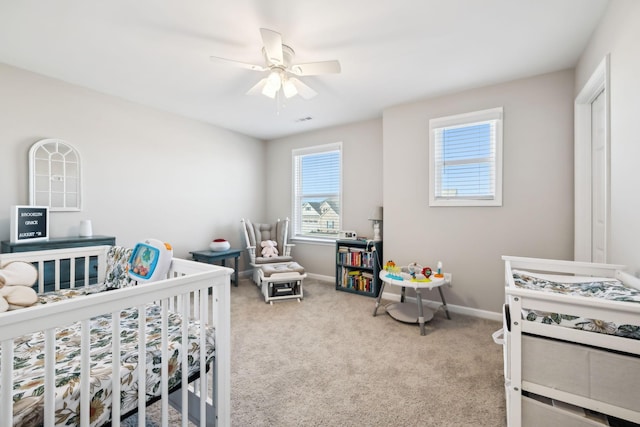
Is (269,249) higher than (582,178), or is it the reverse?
(582,178)

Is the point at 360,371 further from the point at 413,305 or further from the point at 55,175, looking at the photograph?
the point at 55,175

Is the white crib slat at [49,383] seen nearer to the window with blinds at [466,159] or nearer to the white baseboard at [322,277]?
the window with blinds at [466,159]

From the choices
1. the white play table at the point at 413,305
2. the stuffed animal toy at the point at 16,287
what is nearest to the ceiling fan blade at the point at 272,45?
the stuffed animal toy at the point at 16,287

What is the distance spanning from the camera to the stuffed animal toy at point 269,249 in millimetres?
4211

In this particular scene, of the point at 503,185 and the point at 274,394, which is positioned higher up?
the point at 503,185

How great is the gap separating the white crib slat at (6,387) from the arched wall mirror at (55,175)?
268 centimetres

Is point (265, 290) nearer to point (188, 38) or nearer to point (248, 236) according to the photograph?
point (248, 236)

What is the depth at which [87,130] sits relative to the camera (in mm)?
2986

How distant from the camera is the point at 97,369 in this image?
1.02m

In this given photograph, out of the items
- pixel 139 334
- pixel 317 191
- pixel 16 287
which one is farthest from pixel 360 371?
pixel 317 191

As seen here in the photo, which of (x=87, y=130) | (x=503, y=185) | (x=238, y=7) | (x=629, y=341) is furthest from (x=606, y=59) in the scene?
(x=87, y=130)

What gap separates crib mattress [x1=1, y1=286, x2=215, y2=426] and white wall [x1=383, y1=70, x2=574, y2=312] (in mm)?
2642

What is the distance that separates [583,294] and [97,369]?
209 centimetres

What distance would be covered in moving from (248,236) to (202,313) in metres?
2.93
